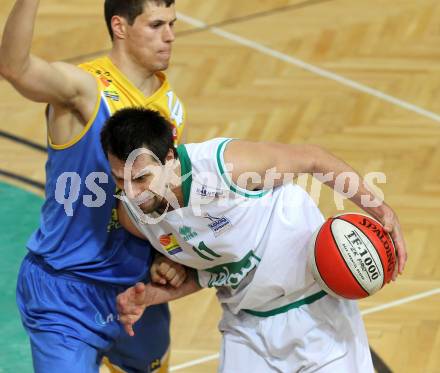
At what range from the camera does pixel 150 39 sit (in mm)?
4840

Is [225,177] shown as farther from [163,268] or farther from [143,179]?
[163,268]

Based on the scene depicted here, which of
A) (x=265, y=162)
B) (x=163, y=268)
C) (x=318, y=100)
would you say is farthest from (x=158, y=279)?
(x=318, y=100)

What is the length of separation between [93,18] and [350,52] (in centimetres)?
229

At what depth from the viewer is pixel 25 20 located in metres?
4.16

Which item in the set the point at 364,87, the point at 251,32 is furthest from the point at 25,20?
the point at 251,32

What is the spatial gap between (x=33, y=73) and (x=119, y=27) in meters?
0.72

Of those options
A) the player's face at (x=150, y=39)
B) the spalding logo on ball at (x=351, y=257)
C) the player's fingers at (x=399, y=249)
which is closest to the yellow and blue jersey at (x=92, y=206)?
the player's face at (x=150, y=39)

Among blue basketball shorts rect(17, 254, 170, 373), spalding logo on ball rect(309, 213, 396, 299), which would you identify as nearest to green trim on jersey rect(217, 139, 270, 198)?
spalding logo on ball rect(309, 213, 396, 299)

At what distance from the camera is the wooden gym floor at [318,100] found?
6.24 m

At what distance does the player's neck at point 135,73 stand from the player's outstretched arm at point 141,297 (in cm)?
83

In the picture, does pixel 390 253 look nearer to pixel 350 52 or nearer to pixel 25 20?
pixel 25 20

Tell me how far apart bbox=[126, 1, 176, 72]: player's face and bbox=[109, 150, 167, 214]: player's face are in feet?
2.57

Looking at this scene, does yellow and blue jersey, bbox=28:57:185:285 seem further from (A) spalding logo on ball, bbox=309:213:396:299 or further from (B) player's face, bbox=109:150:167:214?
(A) spalding logo on ball, bbox=309:213:396:299

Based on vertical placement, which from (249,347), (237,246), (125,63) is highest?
(125,63)
